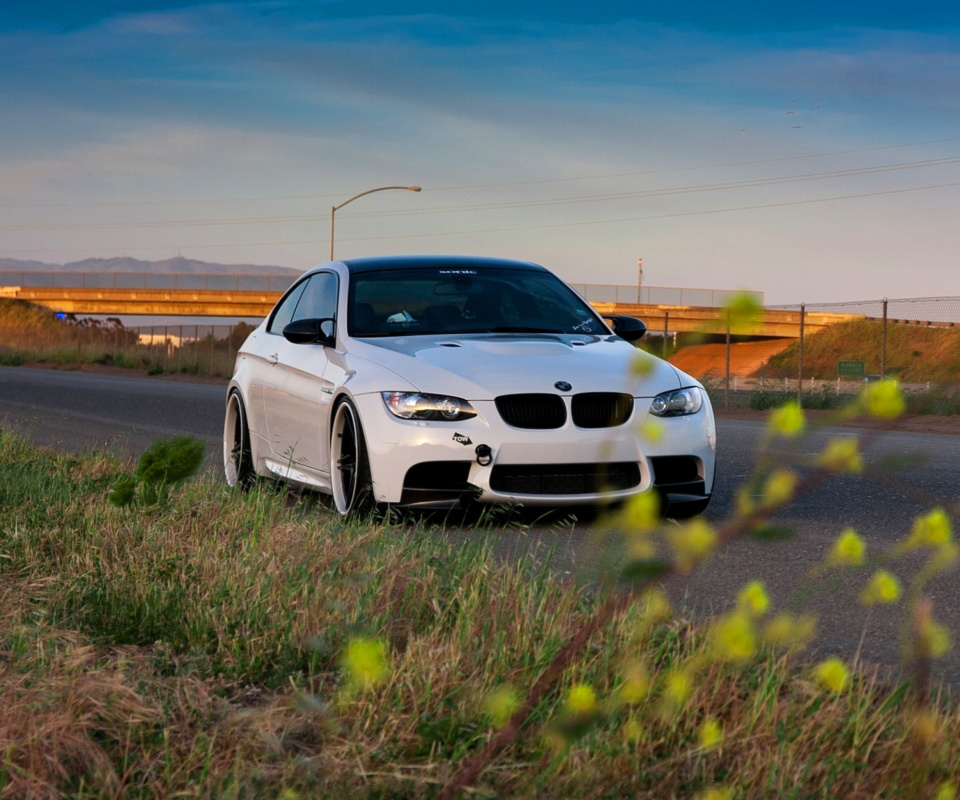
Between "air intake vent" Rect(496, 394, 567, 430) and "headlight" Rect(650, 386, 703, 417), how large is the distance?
1.73ft

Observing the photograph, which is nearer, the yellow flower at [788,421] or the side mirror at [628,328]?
the yellow flower at [788,421]

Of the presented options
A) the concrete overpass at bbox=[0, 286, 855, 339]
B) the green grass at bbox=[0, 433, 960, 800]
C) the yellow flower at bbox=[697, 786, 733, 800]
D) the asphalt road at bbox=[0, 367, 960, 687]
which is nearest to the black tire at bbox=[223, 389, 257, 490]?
the asphalt road at bbox=[0, 367, 960, 687]

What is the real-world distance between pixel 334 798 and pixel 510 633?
1.23 metres

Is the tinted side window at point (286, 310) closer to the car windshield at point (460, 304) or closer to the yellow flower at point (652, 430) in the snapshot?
the car windshield at point (460, 304)

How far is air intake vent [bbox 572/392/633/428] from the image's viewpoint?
7176 mm

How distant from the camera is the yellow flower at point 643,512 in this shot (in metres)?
1.81

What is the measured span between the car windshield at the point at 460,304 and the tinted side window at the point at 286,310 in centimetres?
107

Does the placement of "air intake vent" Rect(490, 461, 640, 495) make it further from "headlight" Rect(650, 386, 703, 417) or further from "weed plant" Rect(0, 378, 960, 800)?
"weed plant" Rect(0, 378, 960, 800)

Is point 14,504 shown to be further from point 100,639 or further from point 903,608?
point 903,608

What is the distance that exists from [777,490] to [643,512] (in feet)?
0.61

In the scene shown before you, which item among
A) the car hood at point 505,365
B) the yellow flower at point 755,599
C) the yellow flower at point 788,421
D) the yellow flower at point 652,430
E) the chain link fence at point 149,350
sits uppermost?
the yellow flower at point 788,421

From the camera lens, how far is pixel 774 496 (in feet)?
5.99

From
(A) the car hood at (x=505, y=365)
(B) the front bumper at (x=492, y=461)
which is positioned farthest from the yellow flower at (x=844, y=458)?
(B) the front bumper at (x=492, y=461)

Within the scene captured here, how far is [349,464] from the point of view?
7605 millimetres
